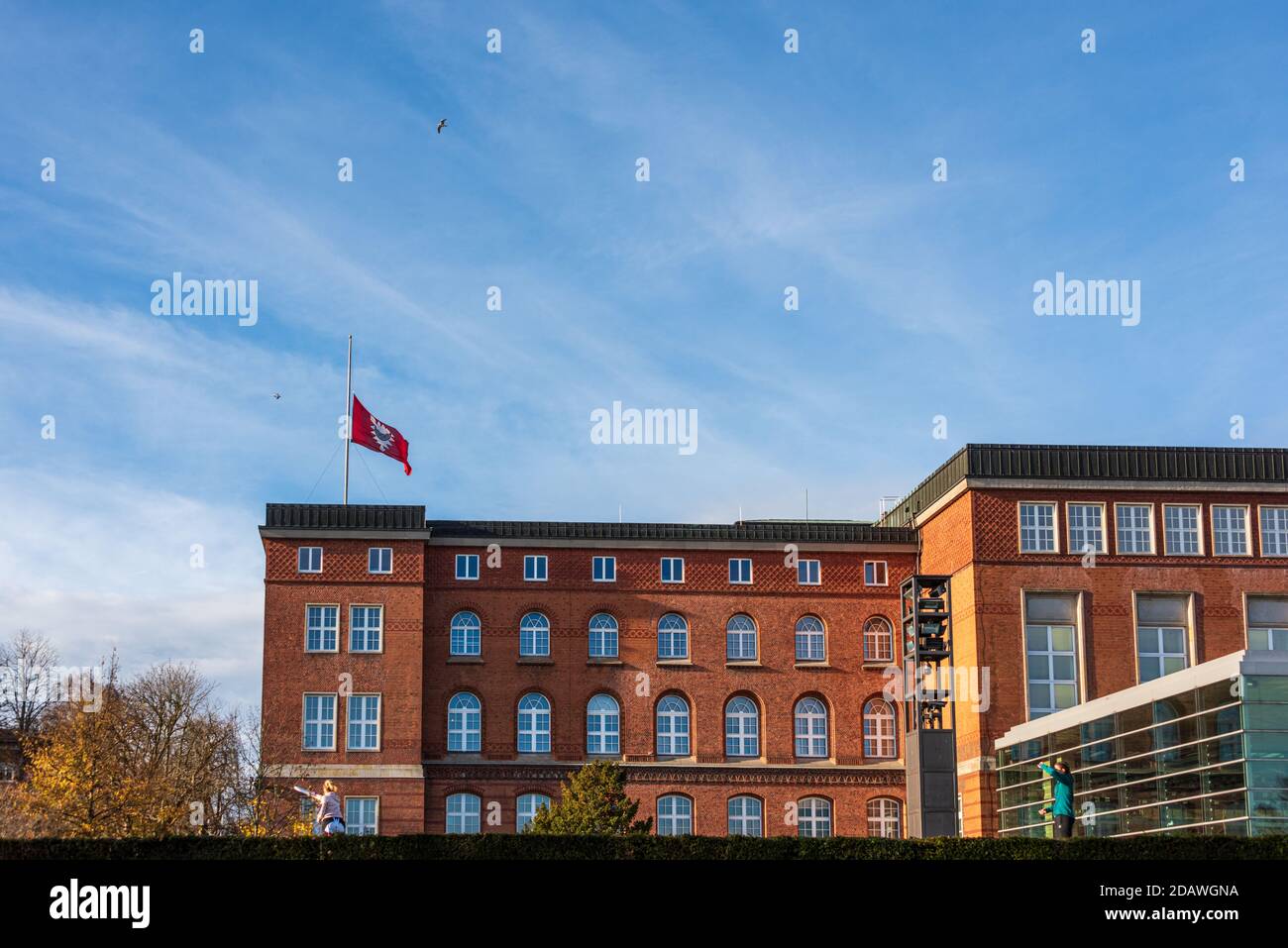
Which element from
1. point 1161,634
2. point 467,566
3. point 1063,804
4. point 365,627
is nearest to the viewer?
point 1063,804

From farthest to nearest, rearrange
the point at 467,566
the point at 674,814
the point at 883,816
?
the point at 467,566, the point at 883,816, the point at 674,814

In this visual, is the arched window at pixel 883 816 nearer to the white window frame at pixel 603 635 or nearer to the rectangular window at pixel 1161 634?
the rectangular window at pixel 1161 634

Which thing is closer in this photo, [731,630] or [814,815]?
[814,815]

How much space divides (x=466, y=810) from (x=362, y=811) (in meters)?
3.91

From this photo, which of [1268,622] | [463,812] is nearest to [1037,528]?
[1268,622]

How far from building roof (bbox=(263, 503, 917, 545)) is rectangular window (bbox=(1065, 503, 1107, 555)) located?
7.68 metres

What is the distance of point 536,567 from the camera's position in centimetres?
6469

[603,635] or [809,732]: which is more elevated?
[603,635]

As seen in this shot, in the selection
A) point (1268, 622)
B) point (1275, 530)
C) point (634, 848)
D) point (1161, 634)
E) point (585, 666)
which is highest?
point (1275, 530)

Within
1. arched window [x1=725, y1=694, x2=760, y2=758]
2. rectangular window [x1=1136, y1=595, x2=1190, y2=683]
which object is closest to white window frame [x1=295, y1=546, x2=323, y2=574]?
arched window [x1=725, y1=694, x2=760, y2=758]

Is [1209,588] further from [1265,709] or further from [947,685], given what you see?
[1265,709]

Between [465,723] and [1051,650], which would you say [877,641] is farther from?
[465,723]

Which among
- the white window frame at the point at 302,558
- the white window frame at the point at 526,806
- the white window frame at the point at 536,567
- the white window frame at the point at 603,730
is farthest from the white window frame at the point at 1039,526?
the white window frame at the point at 302,558
